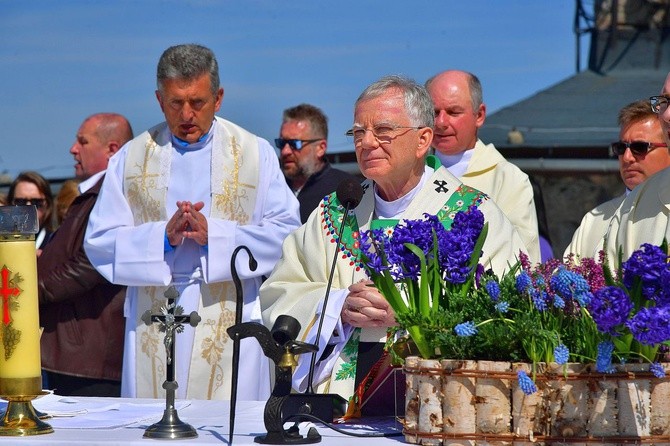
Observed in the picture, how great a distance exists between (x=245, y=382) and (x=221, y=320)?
34cm

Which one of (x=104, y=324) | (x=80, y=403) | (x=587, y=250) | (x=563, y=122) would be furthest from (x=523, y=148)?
(x=80, y=403)

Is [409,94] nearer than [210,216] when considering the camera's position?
Yes

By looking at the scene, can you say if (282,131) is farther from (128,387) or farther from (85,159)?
(128,387)

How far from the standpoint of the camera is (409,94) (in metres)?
4.90

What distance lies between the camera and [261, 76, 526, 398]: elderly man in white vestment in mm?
4672

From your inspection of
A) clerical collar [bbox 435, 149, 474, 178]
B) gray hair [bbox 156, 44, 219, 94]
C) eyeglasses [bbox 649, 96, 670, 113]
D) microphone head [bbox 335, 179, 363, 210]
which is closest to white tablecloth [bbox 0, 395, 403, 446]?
microphone head [bbox 335, 179, 363, 210]

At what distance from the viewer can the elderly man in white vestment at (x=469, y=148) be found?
6.67 meters

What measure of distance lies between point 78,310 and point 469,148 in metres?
2.24

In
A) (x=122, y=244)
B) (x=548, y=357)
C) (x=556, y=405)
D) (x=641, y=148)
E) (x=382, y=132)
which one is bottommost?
(x=556, y=405)

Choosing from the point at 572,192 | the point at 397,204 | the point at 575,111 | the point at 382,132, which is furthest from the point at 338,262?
the point at 575,111

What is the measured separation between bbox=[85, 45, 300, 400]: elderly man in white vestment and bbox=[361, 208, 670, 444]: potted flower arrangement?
2.65 m

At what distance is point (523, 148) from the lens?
40.9 feet

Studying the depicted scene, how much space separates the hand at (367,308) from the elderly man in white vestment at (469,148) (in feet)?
6.98

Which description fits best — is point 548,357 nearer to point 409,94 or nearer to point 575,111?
point 409,94
